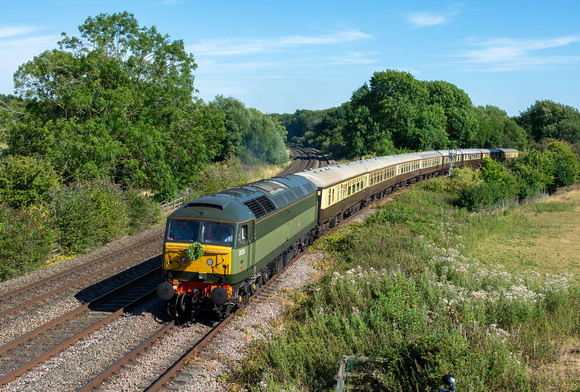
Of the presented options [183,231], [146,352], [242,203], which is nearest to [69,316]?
[146,352]

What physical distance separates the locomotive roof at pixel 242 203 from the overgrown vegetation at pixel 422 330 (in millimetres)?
3119

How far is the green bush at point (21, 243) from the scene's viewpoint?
16688mm

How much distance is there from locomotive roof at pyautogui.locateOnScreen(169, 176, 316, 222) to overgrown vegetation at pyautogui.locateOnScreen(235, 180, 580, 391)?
3119mm

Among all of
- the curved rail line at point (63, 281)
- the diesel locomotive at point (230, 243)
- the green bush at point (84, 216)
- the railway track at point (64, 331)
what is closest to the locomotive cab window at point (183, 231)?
the diesel locomotive at point (230, 243)

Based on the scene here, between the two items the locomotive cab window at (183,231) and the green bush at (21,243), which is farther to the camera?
the green bush at (21,243)

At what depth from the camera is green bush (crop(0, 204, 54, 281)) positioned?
54.7 feet

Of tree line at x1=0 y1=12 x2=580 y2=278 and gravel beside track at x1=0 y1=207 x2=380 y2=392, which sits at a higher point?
tree line at x1=0 y1=12 x2=580 y2=278

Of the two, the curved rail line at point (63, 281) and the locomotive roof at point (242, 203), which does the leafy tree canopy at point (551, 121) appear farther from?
the curved rail line at point (63, 281)

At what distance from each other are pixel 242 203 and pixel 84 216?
37.7 feet

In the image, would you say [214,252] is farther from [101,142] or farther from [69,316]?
[101,142]

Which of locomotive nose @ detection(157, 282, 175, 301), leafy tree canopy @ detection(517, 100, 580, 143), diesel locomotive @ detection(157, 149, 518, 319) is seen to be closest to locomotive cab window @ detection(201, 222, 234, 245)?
diesel locomotive @ detection(157, 149, 518, 319)

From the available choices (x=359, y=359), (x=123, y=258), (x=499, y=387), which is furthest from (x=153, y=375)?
(x=123, y=258)

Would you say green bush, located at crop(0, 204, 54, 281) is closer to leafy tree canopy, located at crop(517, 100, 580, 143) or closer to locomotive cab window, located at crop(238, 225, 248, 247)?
locomotive cab window, located at crop(238, 225, 248, 247)

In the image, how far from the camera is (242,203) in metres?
12.6
